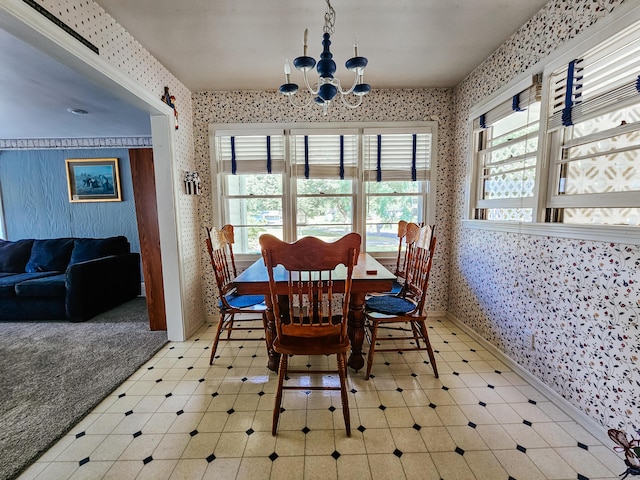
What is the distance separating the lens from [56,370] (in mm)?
2127

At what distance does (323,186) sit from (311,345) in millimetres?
1990

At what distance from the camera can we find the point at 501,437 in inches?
57.7

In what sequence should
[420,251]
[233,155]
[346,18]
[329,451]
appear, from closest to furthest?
[329,451] → [346,18] → [420,251] → [233,155]

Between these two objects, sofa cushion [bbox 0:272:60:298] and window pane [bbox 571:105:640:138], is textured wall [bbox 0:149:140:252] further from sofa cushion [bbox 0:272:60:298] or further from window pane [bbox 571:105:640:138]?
window pane [bbox 571:105:640:138]

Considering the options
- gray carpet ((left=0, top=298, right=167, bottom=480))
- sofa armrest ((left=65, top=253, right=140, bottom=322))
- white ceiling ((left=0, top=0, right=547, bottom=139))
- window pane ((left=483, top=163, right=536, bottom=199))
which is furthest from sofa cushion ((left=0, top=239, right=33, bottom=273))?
window pane ((left=483, top=163, right=536, bottom=199))

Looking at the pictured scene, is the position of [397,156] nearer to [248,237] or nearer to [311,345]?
[248,237]

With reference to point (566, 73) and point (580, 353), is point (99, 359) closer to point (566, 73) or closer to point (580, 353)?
point (580, 353)

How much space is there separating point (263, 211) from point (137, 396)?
201cm

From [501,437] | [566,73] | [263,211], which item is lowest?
[501,437]

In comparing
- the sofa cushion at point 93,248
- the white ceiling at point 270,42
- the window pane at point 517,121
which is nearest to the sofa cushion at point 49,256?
the sofa cushion at point 93,248

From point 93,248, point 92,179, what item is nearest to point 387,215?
point 93,248

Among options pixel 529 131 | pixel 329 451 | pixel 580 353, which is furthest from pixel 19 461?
pixel 529 131

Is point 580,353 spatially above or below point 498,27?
below

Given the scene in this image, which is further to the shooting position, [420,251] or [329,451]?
[420,251]
